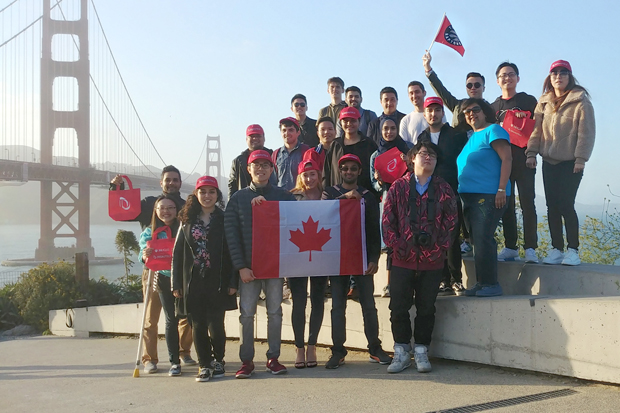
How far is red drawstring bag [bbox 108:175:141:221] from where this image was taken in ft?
17.9

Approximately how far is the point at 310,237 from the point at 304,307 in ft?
1.83

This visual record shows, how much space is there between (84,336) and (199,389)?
706 cm

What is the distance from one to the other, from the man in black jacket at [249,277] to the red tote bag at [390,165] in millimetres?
881

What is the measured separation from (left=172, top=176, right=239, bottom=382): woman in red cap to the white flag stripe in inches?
17.2

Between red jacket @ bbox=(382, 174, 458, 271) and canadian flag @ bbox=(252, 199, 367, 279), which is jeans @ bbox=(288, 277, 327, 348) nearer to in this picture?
canadian flag @ bbox=(252, 199, 367, 279)

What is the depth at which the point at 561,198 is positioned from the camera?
16.4 feet

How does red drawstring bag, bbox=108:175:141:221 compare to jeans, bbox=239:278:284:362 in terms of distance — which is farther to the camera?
red drawstring bag, bbox=108:175:141:221

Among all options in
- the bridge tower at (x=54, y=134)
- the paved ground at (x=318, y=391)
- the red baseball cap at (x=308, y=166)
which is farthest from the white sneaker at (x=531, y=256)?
the bridge tower at (x=54, y=134)

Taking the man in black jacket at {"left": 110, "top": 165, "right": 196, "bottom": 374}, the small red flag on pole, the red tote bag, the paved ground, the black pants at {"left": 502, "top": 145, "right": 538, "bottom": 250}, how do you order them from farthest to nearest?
1. the small red flag on pole
2. the black pants at {"left": 502, "top": 145, "right": 538, "bottom": 250}
3. the man in black jacket at {"left": 110, "top": 165, "right": 196, "bottom": 374}
4. the red tote bag
5. the paved ground

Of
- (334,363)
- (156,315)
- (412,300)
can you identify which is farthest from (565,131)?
(156,315)

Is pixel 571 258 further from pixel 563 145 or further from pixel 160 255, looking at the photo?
pixel 160 255

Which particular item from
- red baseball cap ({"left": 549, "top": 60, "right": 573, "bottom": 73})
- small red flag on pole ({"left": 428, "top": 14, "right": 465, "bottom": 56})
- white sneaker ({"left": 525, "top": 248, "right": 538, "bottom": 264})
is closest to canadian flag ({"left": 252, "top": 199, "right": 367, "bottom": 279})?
white sneaker ({"left": 525, "top": 248, "right": 538, "bottom": 264})

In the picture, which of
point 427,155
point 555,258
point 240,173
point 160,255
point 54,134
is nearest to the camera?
point 427,155

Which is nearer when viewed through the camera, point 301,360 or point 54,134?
point 301,360
